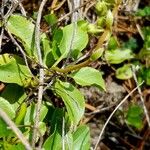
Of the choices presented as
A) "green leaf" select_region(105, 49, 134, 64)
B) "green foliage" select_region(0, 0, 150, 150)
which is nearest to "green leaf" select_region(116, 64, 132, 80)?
"green leaf" select_region(105, 49, 134, 64)

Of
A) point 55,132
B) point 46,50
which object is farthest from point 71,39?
point 55,132

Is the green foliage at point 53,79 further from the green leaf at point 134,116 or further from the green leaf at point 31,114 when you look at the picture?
the green leaf at point 134,116

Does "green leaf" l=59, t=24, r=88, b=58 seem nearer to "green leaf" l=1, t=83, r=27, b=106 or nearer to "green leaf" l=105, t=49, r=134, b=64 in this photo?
"green leaf" l=1, t=83, r=27, b=106

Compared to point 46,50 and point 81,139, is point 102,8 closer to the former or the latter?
point 46,50

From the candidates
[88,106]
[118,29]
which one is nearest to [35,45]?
[88,106]

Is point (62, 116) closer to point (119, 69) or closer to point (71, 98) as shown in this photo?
point (71, 98)

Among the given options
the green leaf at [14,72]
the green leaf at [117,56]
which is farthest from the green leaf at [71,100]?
the green leaf at [117,56]

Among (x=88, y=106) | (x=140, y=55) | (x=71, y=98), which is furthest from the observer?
(x=140, y=55)
